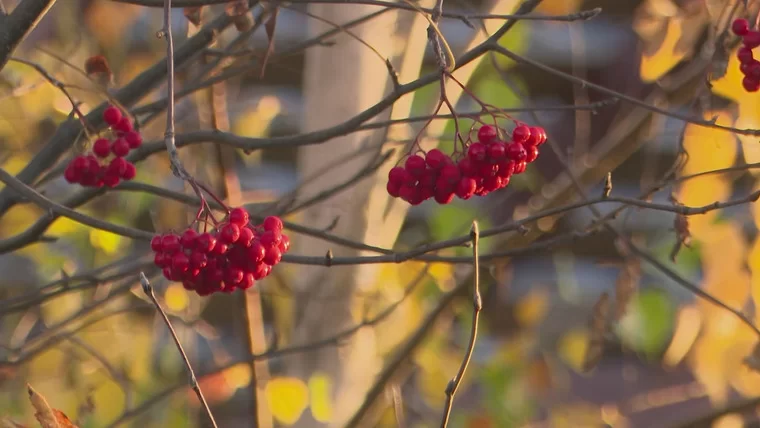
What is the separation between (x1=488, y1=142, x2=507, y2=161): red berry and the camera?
3.52 ft

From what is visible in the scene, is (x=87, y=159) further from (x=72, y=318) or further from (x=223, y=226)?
(x=72, y=318)

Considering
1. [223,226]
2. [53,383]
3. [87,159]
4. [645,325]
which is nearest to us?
[223,226]

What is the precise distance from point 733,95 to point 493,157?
2.90 ft

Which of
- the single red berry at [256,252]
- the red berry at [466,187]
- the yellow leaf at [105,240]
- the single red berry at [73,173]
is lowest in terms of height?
the single red berry at [256,252]

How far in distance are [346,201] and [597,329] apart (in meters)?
0.60

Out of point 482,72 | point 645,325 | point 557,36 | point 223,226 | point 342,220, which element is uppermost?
point 557,36

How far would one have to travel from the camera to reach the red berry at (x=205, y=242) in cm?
97

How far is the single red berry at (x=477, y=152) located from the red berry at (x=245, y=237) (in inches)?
9.9

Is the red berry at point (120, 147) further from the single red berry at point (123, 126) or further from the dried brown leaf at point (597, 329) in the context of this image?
the dried brown leaf at point (597, 329)

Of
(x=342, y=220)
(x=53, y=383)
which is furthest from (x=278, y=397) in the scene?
(x=53, y=383)

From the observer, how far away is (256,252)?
100cm

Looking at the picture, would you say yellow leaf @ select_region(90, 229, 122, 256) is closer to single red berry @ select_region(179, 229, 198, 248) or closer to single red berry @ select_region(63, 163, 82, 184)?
single red berry @ select_region(63, 163, 82, 184)

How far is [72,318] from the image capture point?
1.72 m

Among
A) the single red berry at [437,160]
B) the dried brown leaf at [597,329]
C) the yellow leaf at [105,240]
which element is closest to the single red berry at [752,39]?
the single red berry at [437,160]
